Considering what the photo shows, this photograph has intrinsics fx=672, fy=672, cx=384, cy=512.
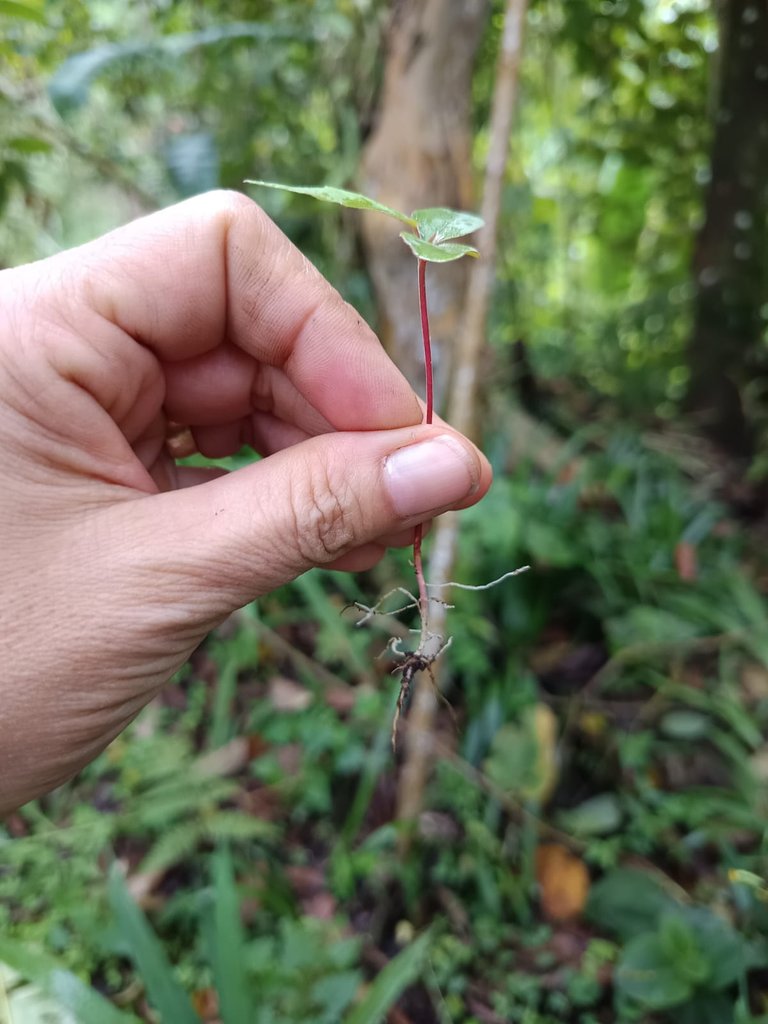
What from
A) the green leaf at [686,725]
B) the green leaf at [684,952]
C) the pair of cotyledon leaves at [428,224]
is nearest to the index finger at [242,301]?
the pair of cotyledon leaves at [428,224]

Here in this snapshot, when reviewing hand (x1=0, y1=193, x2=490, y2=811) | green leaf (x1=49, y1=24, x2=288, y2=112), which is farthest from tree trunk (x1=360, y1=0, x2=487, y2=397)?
hand (x1=0, y1=193, x2=490, y2=811)

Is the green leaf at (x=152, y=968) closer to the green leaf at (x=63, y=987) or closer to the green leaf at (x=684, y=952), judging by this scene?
the green leaf at (x=63, y=987)

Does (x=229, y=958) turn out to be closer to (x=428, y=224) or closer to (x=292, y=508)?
(x=292, y=508)

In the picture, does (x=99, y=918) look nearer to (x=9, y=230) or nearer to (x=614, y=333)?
(x=9, y=230)

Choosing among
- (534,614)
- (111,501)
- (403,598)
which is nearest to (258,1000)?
(111,501)

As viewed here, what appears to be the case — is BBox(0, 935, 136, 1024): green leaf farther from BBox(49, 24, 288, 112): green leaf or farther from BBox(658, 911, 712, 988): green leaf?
BBox(49, 24, 288, 112): green leaf
